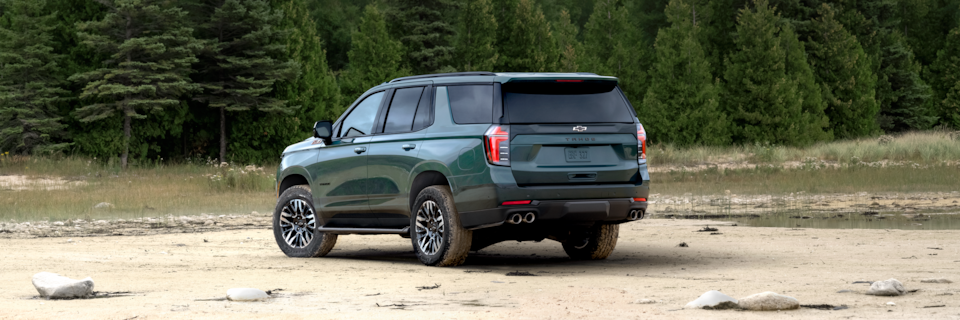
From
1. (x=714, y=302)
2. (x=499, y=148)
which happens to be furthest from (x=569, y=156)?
(x=714, y=302)

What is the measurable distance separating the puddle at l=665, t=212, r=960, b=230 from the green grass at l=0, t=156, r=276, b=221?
30.4 ft

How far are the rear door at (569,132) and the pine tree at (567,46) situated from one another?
37233 mm

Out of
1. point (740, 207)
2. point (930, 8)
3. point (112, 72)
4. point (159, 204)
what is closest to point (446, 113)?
point (740, 207)

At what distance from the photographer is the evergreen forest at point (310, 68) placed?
35.9 m

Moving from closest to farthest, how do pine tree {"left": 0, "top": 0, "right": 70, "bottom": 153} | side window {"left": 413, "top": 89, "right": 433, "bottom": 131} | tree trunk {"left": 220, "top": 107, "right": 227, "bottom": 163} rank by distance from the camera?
side window {"left": 413, "top": 89, "right": 433, "bottom": 131} < pine tree {"left": 0, "top": 0, "right": 70, "bottom": 153} < tree trunk {"left": 220, "top": 107, "right": 227, "bottom": 163}

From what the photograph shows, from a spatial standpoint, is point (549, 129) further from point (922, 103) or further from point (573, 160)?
point (922, 103)

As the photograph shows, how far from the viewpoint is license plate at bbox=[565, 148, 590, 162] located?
10.2m

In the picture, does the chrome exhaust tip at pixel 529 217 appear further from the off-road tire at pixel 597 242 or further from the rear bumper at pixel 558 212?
the off-road tire at pixel 597 242

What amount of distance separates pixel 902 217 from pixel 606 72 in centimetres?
2821

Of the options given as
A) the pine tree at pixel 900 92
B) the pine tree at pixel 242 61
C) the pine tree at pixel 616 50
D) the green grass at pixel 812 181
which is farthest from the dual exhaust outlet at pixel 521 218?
the pine tree at pixel 900 92

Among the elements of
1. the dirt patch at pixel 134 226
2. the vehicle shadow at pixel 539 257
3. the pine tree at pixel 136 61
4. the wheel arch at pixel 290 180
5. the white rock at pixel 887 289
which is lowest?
the dirt patch at pixel 134 226

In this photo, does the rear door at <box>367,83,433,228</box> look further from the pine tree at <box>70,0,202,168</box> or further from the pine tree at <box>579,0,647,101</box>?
the pine tree at <box>579,0,647,101</box>

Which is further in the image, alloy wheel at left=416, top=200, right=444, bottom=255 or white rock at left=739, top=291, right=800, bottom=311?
alloy wheel at left=416, top=200, right=444, bottom=255

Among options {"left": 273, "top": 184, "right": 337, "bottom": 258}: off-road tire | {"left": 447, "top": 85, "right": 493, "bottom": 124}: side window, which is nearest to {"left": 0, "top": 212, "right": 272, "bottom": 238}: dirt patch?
{"left": 273, "top": 184, "right": 337, "bottom": 258}: off-road tire
